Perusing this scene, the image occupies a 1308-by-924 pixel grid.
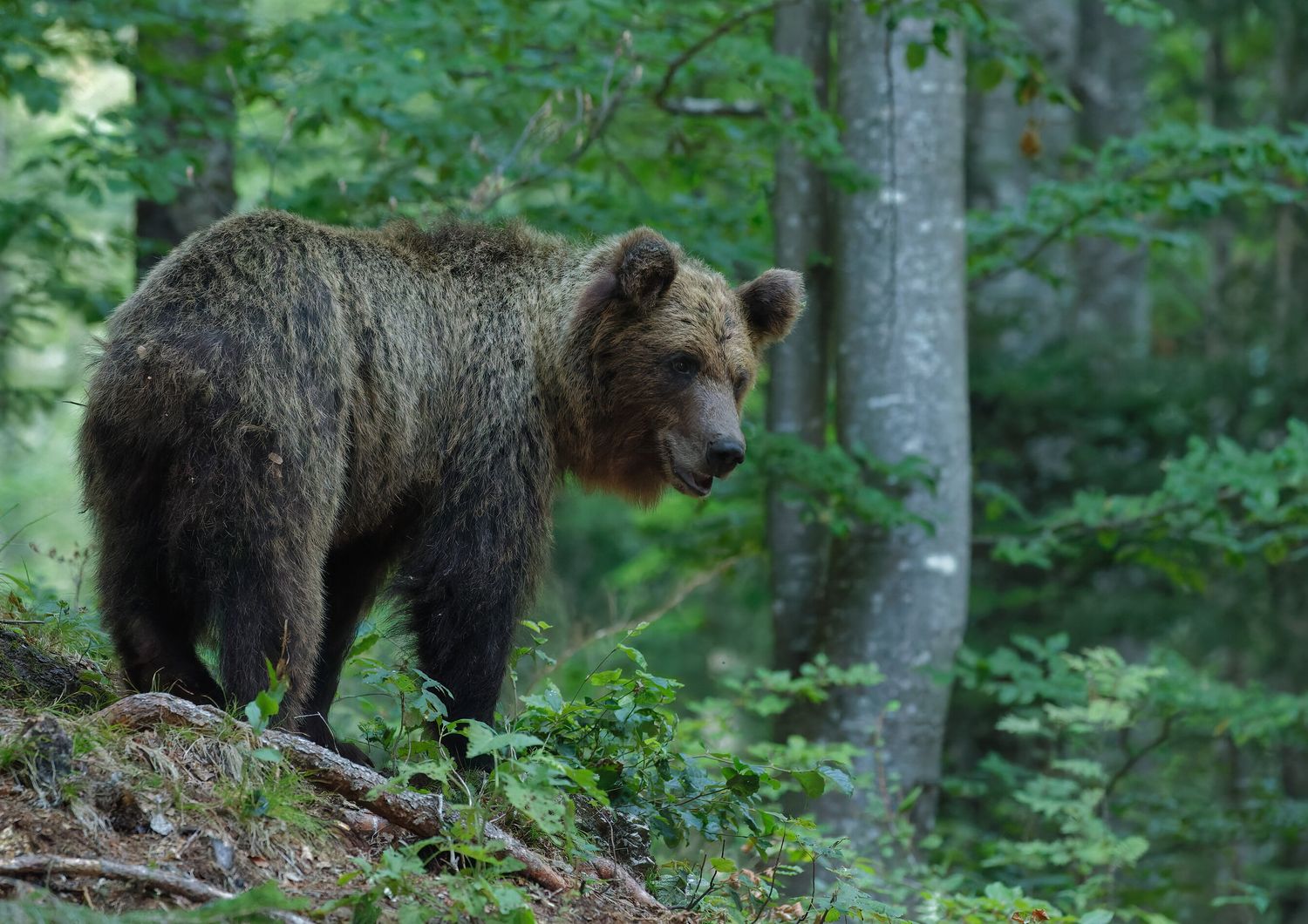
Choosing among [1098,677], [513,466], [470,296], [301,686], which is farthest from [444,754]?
[1098,677]

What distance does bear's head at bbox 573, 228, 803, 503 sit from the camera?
227 inches

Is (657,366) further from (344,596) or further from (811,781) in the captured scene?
(811,781)

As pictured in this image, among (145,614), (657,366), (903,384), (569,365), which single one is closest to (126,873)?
(145,614)

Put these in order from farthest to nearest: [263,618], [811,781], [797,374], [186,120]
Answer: [797,374] → [186,120] → [263,618] → [811,781]

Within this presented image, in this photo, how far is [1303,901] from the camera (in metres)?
15.5

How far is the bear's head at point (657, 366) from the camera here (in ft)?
18.9

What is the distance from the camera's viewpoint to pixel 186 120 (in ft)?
28.3

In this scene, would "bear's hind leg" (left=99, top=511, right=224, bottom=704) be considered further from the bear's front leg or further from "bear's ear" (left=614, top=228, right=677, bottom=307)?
"bear's ear" (left=614, top=228, right=677, bottom=307)

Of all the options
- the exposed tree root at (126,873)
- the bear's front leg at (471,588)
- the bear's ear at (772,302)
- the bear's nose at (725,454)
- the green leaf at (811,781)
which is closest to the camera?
the exposed tree root at (126,873)

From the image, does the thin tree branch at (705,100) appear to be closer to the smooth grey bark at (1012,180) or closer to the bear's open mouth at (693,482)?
the bear's open mouth at (693,482)

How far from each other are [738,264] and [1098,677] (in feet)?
13.1

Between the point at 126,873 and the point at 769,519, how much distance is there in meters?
6.59

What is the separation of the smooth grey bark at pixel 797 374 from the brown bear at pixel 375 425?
2.87 m

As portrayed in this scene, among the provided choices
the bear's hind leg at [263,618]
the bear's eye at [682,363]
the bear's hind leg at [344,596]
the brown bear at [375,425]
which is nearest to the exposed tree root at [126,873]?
the bear's hind leg at [263,618]
